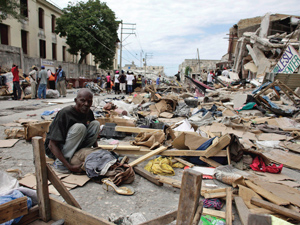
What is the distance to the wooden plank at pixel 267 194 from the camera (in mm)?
2499

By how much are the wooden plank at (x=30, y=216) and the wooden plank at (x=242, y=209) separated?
6.75ft

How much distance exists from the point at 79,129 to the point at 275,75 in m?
10.6

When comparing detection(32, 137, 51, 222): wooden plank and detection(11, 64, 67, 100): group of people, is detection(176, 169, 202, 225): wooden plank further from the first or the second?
detection(11, 64, 67, 100): group of people

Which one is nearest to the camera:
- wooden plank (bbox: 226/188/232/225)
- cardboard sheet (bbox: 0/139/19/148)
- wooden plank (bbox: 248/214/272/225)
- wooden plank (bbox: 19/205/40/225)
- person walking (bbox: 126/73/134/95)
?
wooden plank (bbox: 248/214/272/225)

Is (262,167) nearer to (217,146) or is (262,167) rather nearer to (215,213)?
(217,146)

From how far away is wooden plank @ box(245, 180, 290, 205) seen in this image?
2499 mm

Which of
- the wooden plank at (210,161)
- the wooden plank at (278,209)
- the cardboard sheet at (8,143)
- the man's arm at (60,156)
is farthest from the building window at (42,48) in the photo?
the wooden plank at (278,209)

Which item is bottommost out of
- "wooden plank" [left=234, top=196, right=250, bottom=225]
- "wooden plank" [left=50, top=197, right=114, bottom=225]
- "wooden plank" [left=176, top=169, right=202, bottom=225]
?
"wooden plank" [left=234, top=196, right=250, bottom=225]

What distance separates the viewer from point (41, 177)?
180cm

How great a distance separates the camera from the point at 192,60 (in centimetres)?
5216

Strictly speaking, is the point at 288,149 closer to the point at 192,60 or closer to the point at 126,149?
the point at 126,149

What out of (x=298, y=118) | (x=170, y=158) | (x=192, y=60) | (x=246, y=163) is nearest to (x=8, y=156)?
(x=170, y=158)

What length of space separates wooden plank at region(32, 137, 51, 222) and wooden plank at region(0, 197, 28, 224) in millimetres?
135

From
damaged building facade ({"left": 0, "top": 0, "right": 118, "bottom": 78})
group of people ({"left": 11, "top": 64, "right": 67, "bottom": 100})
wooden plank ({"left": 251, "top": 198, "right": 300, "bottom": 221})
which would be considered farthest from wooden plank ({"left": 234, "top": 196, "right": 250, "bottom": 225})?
damaged building facade ({"left": 0, "top": 0, "right": 118, "bottom": 78})
